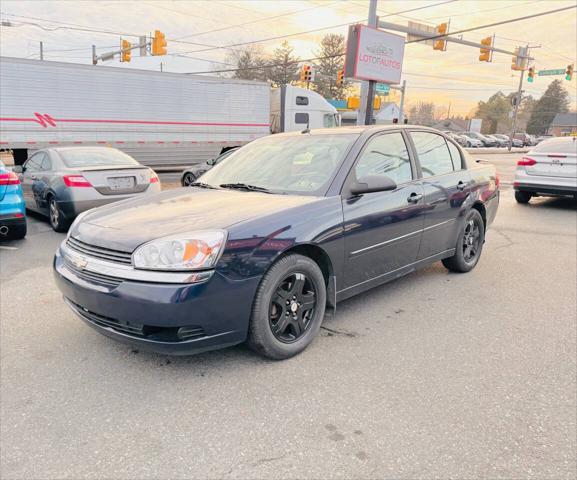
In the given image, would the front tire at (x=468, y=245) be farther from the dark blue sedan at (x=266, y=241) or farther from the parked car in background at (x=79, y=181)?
the parked car in background at (x=79, y=181)

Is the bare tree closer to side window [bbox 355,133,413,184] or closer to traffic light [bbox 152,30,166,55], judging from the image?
traffic light [bbox 152,30,166,55]

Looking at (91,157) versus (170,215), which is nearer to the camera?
(170,215)

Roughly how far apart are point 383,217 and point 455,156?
1.78 meters

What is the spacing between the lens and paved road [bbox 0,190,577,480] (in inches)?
85.3

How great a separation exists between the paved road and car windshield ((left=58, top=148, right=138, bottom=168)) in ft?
11.8

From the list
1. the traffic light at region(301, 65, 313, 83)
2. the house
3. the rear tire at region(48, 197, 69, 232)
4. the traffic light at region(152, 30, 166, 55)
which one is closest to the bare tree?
the traffic light at region(301, 65, 313, 83)

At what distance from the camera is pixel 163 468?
2.12m

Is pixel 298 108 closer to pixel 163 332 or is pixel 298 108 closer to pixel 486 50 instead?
pixel 486 50

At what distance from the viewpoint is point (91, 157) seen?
755 cm

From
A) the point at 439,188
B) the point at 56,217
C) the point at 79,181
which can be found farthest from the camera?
the point at 56,217

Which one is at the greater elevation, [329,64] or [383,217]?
[329,64]

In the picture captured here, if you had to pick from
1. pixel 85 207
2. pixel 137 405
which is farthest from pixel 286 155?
pixel 85 207

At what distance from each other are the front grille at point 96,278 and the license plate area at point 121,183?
425 cm

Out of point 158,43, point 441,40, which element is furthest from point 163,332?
point 158,43
